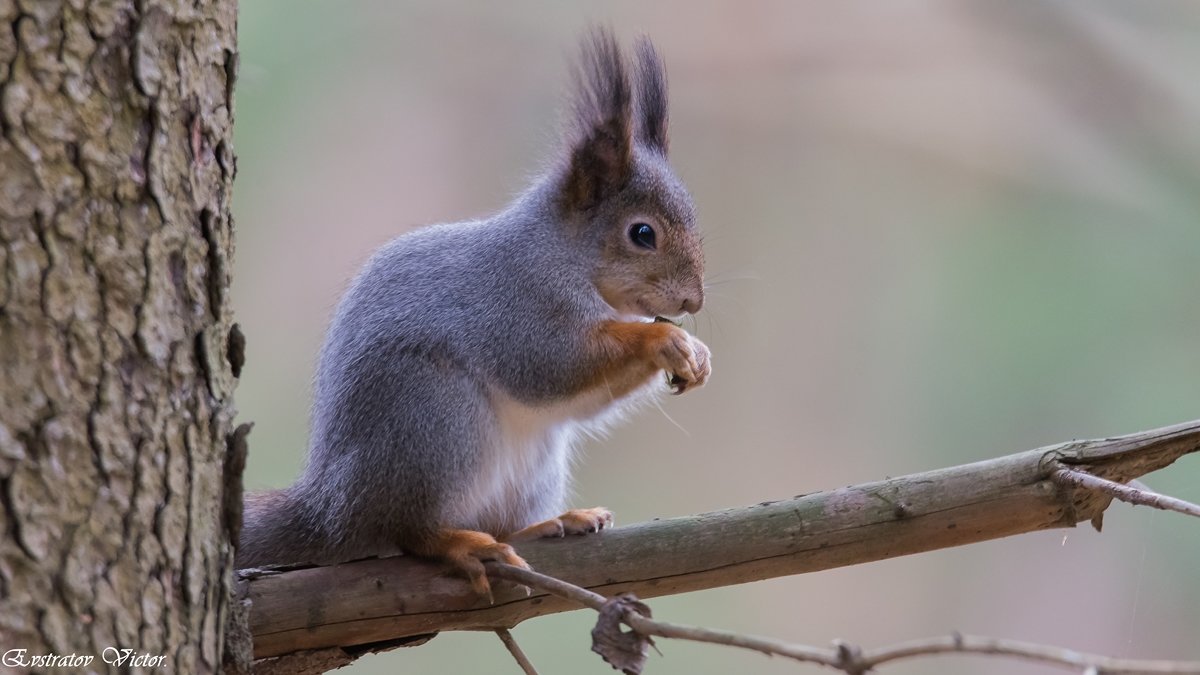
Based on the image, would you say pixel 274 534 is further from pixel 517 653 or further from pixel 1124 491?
pixel 1124 491

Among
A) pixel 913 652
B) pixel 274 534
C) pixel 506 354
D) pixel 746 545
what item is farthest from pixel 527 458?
pixel 913 652

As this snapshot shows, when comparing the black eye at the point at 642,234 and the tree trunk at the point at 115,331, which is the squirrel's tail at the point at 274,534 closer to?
the tree trunk at the point at 115,331

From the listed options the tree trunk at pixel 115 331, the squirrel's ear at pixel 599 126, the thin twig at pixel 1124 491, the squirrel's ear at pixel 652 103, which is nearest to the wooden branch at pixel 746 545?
the thin twig at pixel 1124 491

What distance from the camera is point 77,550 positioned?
51.6 inches

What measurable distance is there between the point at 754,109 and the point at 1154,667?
13.0 feet

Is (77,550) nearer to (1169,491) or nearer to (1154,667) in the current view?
(1154,667)

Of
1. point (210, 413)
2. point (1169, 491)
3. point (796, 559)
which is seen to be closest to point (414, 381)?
point (210, 413)

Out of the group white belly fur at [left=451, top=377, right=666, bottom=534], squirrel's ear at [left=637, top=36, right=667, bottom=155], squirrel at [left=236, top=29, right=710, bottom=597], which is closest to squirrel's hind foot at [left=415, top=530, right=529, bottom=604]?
squirrel at [left=236, top=29, right=710, bottom=597]

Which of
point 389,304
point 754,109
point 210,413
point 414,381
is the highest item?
point 754,109

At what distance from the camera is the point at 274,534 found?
2.11m

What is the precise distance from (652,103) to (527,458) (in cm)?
84

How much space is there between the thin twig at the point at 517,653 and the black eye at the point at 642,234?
0.87 metres

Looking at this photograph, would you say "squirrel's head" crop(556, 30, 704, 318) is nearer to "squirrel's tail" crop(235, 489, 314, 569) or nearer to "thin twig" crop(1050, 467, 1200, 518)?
"squirrel's tail" crop(235, 489, 314, 569)

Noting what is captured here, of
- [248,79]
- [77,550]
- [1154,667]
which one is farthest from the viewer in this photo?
[248,79]
